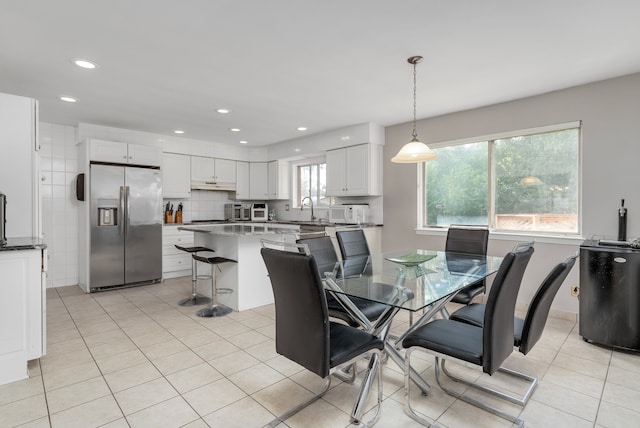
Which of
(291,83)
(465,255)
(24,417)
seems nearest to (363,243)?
(465,255)

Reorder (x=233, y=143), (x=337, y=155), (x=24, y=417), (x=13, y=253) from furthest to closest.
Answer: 1. (x=233, y=143)
2. (x=337, y=155)
3. (x=13, y=253)
4. (x=24, y=417)

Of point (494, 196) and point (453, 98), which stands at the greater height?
point (453, 98)

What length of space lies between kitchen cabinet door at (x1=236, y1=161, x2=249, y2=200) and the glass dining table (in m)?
4.00

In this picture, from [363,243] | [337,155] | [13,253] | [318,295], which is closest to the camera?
[318,295]

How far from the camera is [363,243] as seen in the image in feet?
10.9

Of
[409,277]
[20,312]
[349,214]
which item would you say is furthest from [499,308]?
[349,214]

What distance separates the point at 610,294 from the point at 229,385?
2971mm

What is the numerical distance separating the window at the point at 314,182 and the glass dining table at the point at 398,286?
3.20m

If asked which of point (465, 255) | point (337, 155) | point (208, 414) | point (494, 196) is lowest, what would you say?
point (208, 414)

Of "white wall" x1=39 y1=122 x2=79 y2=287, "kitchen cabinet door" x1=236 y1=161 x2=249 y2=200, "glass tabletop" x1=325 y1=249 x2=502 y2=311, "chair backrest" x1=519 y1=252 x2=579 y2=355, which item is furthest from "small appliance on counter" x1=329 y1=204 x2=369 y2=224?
"white wall" x1=39 y1=122 x2=79 y2=287

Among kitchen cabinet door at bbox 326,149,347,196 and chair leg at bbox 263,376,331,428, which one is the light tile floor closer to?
chair leg at bbox 263,376,331,428

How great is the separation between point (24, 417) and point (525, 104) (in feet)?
15.9

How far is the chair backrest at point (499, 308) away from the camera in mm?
1508

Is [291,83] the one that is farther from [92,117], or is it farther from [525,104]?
[92,117]
